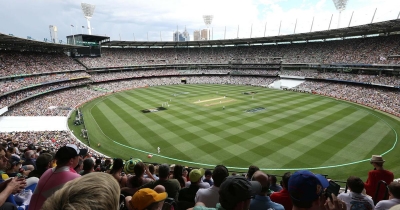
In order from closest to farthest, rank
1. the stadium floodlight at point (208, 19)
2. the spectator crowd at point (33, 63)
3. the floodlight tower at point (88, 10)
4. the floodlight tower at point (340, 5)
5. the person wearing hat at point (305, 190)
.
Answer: the person wearing hat at point (305, 190) → the spectator crowd at point (33, 63) → the floodlight tower at point (340, 5) → the floodlight tower at point (88, 10) → the stadium floodlight at point (208, 19)

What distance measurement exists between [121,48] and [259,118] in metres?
69.2

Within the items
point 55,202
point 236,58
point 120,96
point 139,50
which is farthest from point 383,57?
point 139,50

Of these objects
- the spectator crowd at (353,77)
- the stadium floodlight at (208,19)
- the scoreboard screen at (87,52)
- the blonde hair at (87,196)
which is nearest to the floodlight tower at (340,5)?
the spectator crowd at (353,77)

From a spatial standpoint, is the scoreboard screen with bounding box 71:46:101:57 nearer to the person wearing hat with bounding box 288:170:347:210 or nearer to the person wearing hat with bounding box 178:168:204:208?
the person wearing hat with bounding box 178:168:204:208

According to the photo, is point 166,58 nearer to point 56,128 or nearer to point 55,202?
point 56,128

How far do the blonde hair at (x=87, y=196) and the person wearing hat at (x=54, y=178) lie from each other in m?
2.28

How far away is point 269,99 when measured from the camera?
46906mm

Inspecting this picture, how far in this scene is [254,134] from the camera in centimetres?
2678

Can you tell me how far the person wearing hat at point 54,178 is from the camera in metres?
3.22

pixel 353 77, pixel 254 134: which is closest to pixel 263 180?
pixel 254 134

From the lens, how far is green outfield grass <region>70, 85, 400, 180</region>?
20547 millimetres

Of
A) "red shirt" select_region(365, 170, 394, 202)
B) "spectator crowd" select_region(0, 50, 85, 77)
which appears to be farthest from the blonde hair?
"spectator crowd" select_region(0, 50, 85, 77)

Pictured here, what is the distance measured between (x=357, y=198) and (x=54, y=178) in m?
6.47

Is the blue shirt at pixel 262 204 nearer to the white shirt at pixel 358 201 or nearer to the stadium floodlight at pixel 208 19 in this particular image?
the white shirt at pixel 358 201
